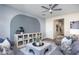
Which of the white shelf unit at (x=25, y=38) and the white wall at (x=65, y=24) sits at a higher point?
the white wall at (x=65, y=24)

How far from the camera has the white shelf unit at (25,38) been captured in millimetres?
1392

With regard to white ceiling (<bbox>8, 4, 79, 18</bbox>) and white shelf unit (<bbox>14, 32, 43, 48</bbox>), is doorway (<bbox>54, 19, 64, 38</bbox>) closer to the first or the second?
white ceiling (<bbox>8, 4, 79, 18</bbox>)

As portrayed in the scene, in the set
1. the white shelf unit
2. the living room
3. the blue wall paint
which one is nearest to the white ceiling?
the living room

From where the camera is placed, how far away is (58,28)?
1.42 metres

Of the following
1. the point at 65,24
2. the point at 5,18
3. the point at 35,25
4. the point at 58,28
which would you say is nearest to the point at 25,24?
the point at 35,25

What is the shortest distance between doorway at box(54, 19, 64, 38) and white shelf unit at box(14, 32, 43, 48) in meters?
0.25

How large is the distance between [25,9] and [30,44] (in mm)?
535

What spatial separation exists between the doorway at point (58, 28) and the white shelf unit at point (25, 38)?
0.25 meters

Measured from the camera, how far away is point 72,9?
135 cm

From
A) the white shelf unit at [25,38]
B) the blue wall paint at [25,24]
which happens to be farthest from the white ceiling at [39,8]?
the white shelf unit at [25,38]

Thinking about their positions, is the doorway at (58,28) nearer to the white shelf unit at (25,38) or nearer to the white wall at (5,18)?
the white shelf unit at (25,38)

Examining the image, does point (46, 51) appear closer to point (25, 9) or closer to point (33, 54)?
point (33, 54)

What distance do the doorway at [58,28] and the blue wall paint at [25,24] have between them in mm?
276

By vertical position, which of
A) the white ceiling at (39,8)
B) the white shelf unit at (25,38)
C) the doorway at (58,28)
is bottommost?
the white shelf unit at (25,38)
